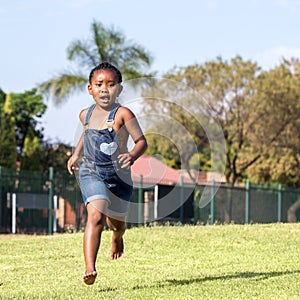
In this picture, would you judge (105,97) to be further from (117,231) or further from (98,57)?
(98,57)

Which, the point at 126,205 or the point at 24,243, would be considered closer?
the point at 126,205

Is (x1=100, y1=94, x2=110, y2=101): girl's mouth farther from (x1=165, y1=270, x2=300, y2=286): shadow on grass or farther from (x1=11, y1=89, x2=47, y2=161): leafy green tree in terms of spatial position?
(x1=11, y1=89, x2=47, y2=161): leafy green tree

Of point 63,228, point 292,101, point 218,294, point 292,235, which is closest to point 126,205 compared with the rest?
point 218,294

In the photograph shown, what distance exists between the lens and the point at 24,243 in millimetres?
11328

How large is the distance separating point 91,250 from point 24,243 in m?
5.67

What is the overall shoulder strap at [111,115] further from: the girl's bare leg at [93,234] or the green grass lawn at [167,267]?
the green grass lawn at [167,267]

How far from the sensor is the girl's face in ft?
20.0

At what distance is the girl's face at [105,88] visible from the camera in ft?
20.0

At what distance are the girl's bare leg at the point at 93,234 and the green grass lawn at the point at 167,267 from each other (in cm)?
26

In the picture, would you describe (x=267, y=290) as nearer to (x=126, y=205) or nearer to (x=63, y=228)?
(x=126, y=205)

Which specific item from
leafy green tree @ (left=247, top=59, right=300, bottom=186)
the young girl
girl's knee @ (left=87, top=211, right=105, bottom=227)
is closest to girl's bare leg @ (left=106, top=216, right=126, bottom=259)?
the young girl

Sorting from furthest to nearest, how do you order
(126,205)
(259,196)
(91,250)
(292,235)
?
(259,196) < (292,235) < (126,205) < (91,250)

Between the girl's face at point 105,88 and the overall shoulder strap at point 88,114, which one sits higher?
the girl's face at point 105,88

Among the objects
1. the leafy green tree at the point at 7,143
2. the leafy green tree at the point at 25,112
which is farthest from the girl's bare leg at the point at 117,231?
the leafy green tree at the point at 25,112
